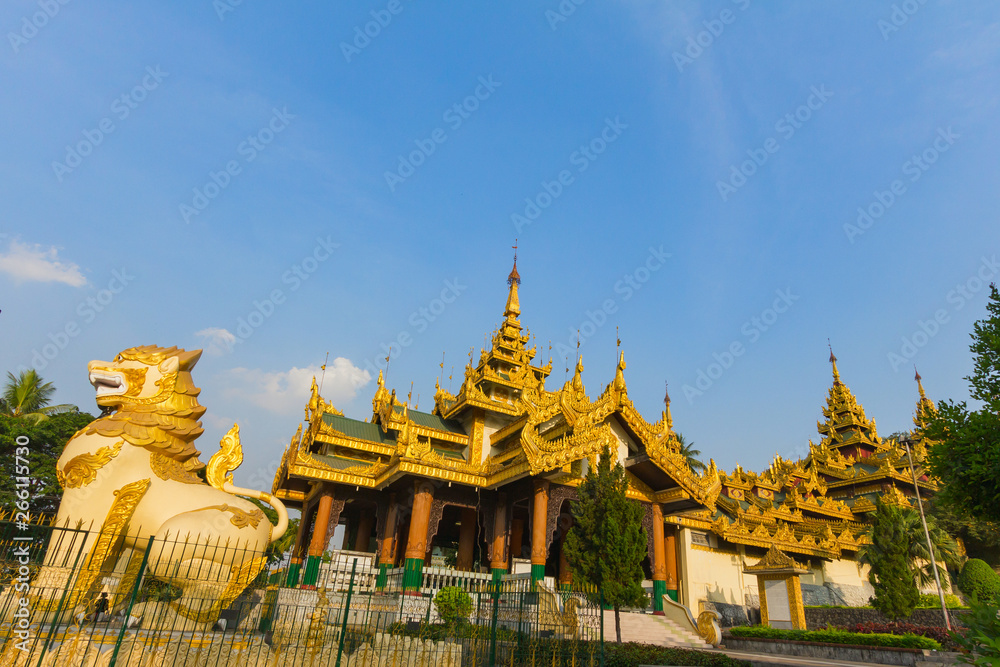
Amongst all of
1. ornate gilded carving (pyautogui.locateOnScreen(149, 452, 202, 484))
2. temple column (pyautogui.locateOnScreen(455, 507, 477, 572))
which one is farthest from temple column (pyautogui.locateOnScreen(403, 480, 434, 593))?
ornate gilded carving (pyautogui.locateOnScreen(149, 452, 202, 484))

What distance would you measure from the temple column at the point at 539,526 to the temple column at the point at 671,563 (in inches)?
227

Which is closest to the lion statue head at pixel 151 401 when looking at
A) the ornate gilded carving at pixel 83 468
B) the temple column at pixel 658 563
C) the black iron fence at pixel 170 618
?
the ornate gilded carving at pixel 83 468

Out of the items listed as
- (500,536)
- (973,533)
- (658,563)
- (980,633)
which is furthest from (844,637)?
(973,533)

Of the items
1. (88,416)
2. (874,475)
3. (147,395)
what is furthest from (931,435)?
(88,416)

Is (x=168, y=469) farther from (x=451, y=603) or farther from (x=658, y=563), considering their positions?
(x=658, y=563)

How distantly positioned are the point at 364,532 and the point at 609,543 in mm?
14342

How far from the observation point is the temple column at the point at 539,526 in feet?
50.4

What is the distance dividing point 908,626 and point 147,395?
22639mm

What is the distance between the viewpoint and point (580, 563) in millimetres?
12469

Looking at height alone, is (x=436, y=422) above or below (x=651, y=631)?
above

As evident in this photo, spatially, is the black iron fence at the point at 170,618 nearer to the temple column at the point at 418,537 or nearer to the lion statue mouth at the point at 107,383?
the lion statue mouth at the point at 107,383

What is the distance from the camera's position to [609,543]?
1205 cm

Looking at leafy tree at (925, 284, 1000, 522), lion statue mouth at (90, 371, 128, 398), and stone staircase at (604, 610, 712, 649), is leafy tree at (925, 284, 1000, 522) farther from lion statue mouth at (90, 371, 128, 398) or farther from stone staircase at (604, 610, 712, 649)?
lion statue mouth at (90, 371, 128, 398)

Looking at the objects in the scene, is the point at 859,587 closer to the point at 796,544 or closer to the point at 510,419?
the point at 796,544
